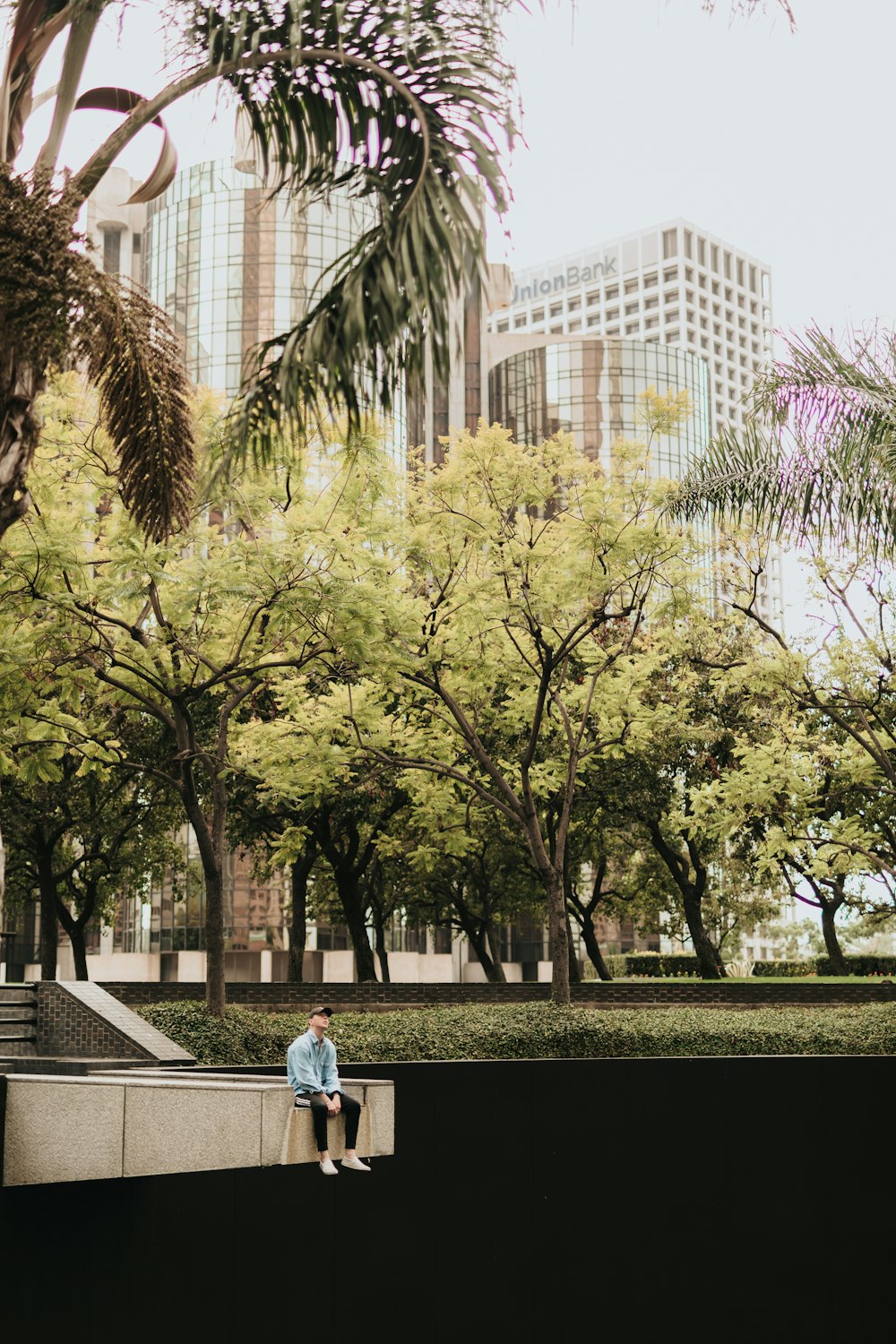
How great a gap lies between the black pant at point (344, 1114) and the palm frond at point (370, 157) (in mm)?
5081

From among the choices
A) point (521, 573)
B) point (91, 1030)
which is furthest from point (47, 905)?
point (91, 1030)

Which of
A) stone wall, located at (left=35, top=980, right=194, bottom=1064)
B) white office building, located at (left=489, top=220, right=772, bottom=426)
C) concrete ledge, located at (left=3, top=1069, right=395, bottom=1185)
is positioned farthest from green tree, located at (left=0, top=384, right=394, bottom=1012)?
white office building, located at (left=489, top=220, right=772, bottom=426)

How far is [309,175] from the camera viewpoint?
7.90 metres

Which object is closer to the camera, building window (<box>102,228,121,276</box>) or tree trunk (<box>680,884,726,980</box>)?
tree trunk (<box>680,884,726,980</box>)

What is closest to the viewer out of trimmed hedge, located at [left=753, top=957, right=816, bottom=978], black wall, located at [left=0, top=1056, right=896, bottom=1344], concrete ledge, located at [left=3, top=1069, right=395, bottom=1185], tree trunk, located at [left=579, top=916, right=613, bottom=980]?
concrete ledge, located at [left=3, top=1069, right=395, bottom=1185]

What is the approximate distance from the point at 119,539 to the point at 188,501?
6.29m

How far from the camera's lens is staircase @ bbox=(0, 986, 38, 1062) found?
13516mm

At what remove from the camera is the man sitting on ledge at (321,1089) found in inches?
408

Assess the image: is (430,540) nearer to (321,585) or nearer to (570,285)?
(321,585)

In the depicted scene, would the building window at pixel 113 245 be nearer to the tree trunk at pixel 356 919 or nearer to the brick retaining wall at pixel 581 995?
the tree trunk at pixel 356 919

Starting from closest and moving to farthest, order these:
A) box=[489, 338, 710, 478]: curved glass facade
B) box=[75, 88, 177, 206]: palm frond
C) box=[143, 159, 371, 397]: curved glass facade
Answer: box=[75, 88, 177, 206]: palm frond → box=[143, 159, 371, 397]: curved glass facade → box=[489, 338, 710, 478]: curved glass facade

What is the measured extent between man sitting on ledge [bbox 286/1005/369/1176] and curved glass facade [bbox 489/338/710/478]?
281 feet

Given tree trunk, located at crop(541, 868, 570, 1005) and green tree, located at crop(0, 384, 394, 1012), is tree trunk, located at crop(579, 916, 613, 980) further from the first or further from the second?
green tree, located at crop(0, 384, 394, 1012)

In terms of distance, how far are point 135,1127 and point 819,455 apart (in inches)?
389
